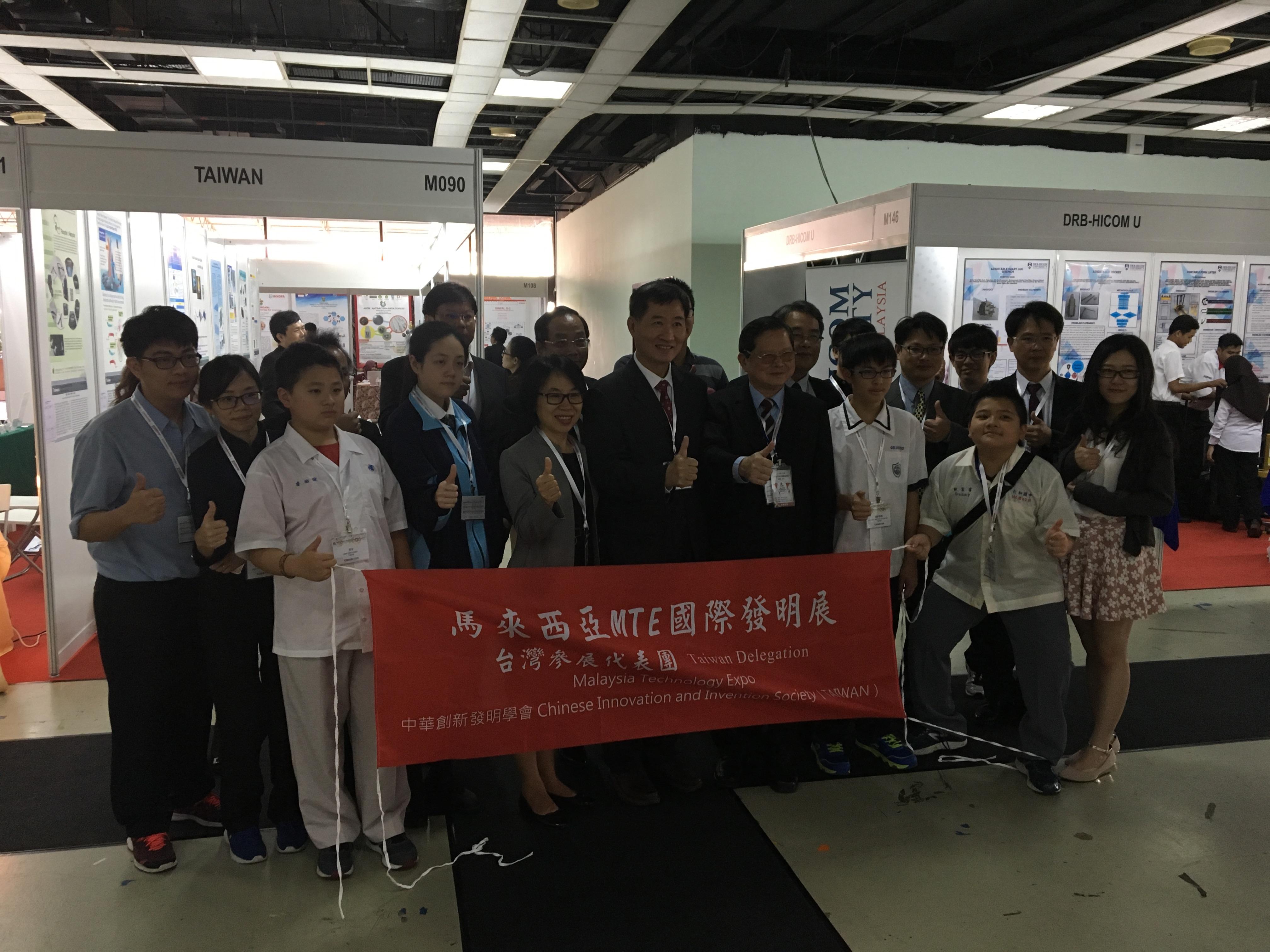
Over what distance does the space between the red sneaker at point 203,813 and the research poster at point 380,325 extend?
972 cm

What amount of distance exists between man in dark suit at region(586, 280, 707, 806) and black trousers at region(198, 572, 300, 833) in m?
1.04

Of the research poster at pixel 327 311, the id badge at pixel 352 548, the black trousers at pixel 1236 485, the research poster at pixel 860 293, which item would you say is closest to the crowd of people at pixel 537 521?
the id badge at pixel 352 548

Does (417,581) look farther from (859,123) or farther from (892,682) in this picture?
(859,123)

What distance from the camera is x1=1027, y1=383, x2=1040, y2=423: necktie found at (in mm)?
3564

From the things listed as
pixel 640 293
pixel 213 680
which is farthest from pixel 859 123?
pixel 213 680

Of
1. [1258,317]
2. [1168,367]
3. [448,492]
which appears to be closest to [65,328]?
[448,492]

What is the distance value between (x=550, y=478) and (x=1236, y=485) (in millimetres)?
6918

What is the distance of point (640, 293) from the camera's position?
2844mm

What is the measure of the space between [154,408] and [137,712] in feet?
2.89

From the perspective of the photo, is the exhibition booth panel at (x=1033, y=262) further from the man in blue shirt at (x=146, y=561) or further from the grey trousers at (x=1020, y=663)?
the man in blue shirt at (x=146, y=561)

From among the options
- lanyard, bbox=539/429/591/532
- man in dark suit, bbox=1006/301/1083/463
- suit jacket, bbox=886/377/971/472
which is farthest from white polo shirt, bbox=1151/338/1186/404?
lanyard, bbox=539/429/591/532

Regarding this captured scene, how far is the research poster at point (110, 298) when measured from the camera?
486cm

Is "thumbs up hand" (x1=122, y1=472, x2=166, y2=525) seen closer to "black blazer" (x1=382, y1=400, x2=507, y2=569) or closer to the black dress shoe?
"black blazer" (x1=382, y1=400, x2=507, y2=569)

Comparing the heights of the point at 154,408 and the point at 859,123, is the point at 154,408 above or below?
below
